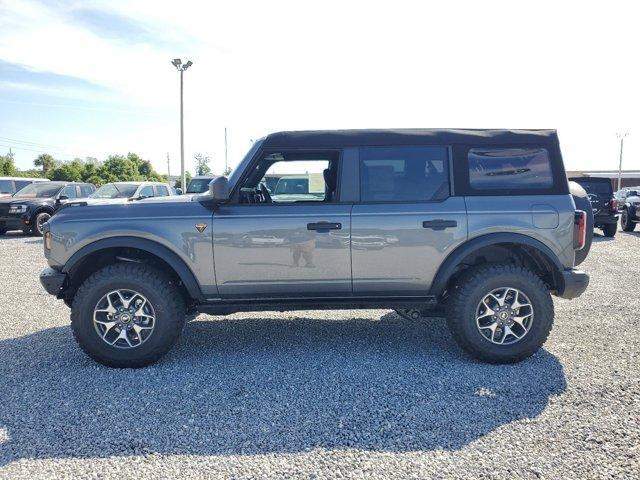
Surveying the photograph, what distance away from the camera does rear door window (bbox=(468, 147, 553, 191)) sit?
3957mm

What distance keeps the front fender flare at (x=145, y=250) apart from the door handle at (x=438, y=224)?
6.61 feet

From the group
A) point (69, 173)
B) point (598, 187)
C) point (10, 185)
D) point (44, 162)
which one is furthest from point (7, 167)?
point (598, 187)

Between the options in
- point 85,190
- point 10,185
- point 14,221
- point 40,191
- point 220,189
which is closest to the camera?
point 220,189

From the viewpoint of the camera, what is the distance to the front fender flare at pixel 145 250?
3.82 metres

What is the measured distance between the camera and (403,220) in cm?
383

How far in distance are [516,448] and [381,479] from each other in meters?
0.86

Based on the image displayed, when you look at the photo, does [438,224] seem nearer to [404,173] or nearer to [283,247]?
[404,173]

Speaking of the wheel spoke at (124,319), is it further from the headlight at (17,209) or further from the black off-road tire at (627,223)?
the black off-road tire at (627,223)

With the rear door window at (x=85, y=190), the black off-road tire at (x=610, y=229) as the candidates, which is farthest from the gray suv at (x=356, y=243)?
the rear door window at (x=85, y=190)

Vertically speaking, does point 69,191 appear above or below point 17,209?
above

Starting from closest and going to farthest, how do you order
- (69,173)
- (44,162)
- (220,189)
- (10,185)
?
(220,189)
(10,185)
(69,173)
(44,162)

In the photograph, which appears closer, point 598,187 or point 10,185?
point 598,187

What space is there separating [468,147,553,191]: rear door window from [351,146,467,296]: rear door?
0.26 m

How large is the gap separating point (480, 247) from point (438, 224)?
404mm
